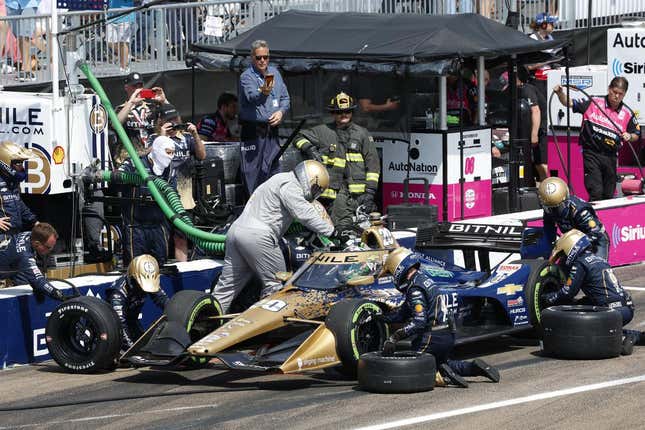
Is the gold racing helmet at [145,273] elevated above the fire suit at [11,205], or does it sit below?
below

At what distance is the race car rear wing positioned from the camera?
14102 mm

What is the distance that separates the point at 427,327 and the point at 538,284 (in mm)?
1968

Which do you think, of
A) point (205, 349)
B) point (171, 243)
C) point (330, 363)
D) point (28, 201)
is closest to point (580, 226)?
point (330, 363)

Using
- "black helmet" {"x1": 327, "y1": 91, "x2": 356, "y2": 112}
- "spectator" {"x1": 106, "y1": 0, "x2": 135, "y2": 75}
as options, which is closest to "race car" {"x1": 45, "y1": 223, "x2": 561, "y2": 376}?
"black helmet" {"x1": 327, "y1": 91, "x2": 356, "y2": 112}

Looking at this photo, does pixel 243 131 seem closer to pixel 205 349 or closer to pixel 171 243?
pixel 171 243

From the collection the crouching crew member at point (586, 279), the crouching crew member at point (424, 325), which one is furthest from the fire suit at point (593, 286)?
the crouching crew member at point (424, 325)

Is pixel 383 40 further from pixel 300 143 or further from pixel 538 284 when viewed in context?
pixel 538 284

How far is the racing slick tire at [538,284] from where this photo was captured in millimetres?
13258

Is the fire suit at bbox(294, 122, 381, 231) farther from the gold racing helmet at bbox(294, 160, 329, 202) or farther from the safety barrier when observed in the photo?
the safety barrier

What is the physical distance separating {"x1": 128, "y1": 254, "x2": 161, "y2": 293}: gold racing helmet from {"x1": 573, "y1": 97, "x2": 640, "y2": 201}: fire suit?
330 inches

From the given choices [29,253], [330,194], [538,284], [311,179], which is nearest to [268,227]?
[311,179]

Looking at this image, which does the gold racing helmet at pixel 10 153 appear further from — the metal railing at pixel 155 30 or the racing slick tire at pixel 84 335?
the metal railing at pixel 155 30

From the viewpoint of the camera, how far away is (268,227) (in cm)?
1344

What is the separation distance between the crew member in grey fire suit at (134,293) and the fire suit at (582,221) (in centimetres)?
395
